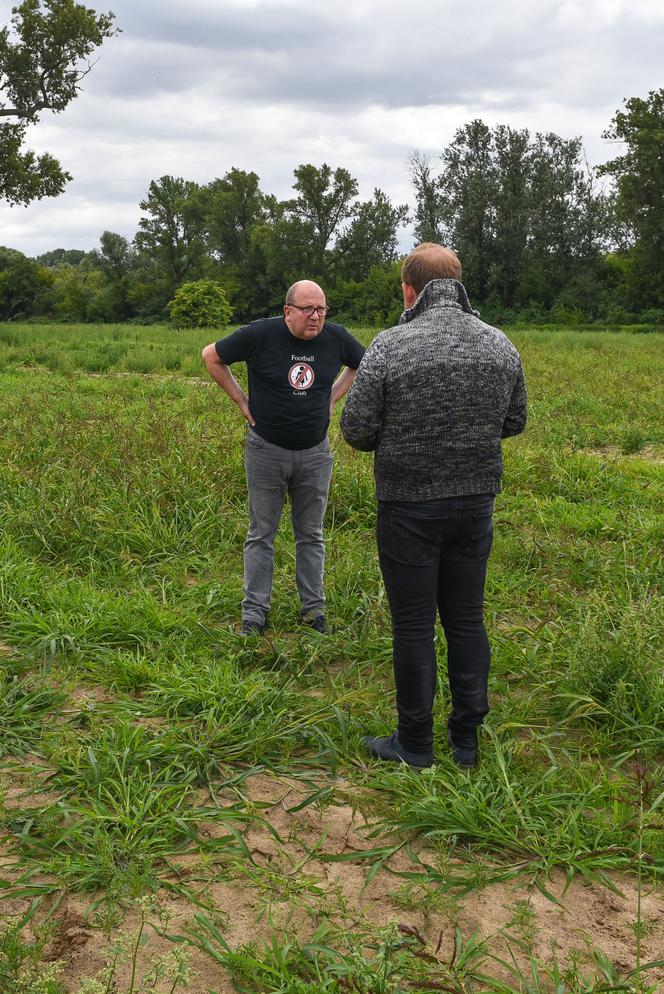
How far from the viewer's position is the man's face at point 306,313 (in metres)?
4.23

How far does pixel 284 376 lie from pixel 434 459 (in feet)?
5.08

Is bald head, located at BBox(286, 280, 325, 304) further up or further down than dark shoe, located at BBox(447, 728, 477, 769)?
further up

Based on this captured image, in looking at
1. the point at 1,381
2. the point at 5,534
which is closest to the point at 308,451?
the point at 5,534

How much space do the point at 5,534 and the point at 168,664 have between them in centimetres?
233

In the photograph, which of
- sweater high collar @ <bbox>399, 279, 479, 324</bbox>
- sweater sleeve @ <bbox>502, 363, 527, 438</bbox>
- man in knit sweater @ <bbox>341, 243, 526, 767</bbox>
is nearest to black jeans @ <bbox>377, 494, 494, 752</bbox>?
man in knit sweater @ <bbox>341, 243, 526, 767</bbox>

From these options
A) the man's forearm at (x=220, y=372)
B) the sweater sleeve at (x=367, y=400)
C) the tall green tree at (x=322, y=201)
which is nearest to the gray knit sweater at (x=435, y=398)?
the sweater sleeve at (x=367, y=400)

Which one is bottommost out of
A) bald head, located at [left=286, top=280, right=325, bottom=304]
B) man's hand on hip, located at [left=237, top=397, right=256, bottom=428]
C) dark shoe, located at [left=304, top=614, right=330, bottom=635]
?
dark shoe, located at [left=304, top=614, right=330, bottom=635]

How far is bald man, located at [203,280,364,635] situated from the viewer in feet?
14.4

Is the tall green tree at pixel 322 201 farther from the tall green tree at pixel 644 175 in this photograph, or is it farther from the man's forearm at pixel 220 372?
the man's forearm at pixel 220 372

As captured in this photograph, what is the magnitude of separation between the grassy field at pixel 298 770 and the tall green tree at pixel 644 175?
3344cm

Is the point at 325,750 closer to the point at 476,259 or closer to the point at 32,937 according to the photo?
the point at 32,937

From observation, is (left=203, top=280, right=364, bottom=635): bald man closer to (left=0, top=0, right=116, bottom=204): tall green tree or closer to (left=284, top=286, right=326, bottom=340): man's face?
(left=284, top=286, right=326, bottom=340): man's face

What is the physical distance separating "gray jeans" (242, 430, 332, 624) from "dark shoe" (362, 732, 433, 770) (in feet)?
4.33

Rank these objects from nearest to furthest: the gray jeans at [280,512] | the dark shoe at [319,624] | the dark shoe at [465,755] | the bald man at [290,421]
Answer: the dark shoe at [465,755] → the bald man at [290,421] → the gray jeans at [280,512] → the dark shoe at [319,624]
